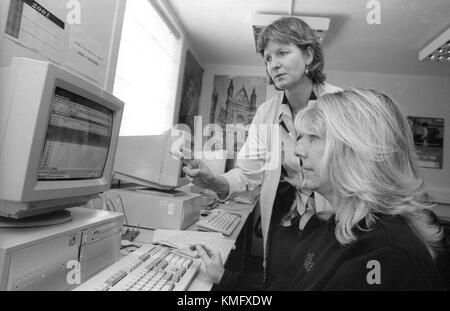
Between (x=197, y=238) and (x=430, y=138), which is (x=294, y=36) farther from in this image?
(x=430, y=138)

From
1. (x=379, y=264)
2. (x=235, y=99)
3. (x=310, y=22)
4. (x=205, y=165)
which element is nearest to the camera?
(x=379, y=264)

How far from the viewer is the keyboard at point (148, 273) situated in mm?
615

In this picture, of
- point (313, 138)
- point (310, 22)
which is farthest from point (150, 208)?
point (310, 22)

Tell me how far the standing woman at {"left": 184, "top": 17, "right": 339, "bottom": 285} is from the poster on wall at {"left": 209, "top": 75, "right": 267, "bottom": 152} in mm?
1798

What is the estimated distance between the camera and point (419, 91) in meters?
2.83

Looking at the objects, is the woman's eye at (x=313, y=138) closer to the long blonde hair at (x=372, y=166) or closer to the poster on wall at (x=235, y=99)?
the long blonde hair at (x=372, y=166)

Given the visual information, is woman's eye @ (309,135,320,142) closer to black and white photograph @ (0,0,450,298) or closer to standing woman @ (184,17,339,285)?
black and white photograph @ (0,0,450,298)

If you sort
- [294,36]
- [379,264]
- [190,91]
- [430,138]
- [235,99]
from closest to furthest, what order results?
1. [379,264]
2. [294,36]
3. [190,91]
4. [430,138]
5. [235,99]

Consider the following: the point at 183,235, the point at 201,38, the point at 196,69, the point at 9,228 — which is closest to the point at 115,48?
the point at 183,235

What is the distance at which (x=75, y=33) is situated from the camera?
116cm

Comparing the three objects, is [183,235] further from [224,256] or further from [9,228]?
[9,228]

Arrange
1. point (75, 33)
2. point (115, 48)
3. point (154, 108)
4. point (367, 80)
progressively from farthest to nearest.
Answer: point (367, 80) → point (154, 108) → point (115, 48) → point (75, 33)

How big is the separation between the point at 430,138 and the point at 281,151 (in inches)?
108
